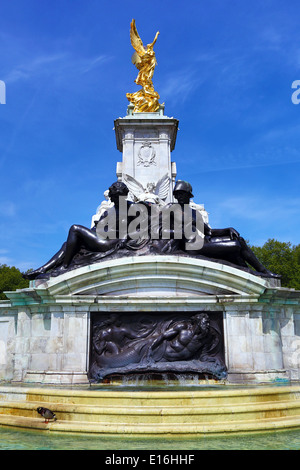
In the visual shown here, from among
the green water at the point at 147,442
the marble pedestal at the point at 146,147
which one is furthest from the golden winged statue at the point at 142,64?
the green water at the point at 147,442

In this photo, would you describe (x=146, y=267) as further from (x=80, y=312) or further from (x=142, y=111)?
(x=142, y=111)

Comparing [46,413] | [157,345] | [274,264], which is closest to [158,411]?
[46,413]

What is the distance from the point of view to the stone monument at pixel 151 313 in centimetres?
998

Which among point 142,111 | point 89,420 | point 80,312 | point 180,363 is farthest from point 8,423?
point 142,111

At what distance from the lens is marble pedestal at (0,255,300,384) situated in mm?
10008

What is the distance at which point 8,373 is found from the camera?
10.8m

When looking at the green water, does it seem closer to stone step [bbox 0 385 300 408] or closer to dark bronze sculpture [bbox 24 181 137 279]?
stone step [bbox 0 385 300 408]

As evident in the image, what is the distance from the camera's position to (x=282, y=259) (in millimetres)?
38969

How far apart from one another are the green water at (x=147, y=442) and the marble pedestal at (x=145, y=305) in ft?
10.6

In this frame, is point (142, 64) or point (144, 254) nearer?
point (144, 254)

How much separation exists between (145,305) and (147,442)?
14.1ft

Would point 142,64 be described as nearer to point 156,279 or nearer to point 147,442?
point 156,279
